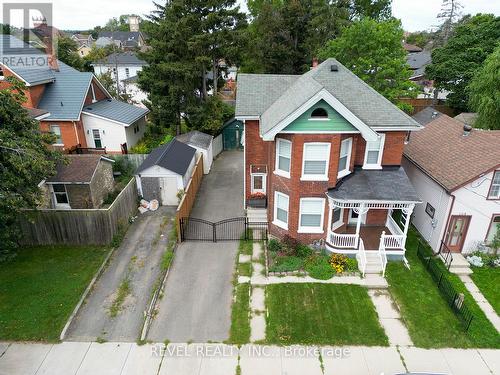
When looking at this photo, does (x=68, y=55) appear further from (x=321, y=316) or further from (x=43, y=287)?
(x=321, y=316)

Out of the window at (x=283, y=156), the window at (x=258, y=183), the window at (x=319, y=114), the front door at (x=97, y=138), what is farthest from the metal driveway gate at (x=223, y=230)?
the front door at (x=97, y=138)

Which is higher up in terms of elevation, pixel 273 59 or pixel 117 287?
pixel 273 59

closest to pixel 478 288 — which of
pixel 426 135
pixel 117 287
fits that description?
pixel 426 135

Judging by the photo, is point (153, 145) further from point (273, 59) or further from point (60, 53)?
point (60, 53)

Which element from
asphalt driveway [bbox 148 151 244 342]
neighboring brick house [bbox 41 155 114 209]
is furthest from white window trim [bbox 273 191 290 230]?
neighboring brick house [bbox 41 155 114 209]

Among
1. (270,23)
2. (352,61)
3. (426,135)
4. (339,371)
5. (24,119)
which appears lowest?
(339,371)
